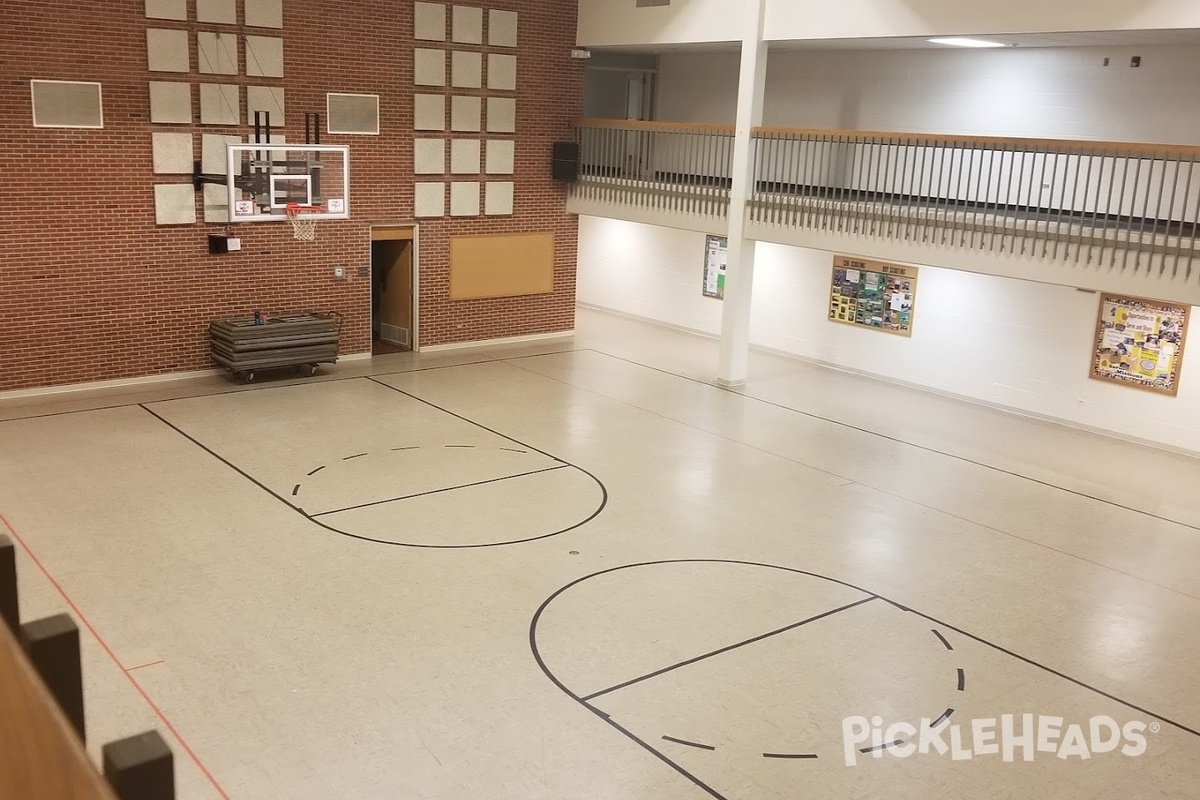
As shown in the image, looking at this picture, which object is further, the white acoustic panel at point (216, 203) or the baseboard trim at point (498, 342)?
the baseboard trim at point (498, 342)

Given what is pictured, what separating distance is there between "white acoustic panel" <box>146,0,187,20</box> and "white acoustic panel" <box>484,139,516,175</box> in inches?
194

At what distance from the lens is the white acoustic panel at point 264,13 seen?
13977 mm

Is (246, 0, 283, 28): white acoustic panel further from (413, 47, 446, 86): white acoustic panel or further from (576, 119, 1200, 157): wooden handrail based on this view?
(576, 119, 1200, 157): wooden handrail

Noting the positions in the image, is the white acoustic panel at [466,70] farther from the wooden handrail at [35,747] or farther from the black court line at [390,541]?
the wooden handrail at [35,747]

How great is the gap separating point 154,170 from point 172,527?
21.0 feet

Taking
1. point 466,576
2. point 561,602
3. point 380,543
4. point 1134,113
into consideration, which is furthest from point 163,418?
point 1134,113

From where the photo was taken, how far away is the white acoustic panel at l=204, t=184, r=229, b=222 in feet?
46.1

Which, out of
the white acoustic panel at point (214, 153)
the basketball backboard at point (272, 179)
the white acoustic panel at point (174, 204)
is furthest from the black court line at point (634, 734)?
the white acoustic panel at point (214, 153)

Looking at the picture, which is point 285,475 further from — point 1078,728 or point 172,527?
point 1078,728

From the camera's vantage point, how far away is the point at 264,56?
14.2 m

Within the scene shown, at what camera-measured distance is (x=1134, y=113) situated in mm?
13070

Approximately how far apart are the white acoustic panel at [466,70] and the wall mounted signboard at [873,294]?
6.30 meters

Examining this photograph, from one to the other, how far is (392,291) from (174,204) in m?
4.01

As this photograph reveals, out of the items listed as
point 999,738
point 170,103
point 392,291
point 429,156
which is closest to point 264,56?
point 170,103
